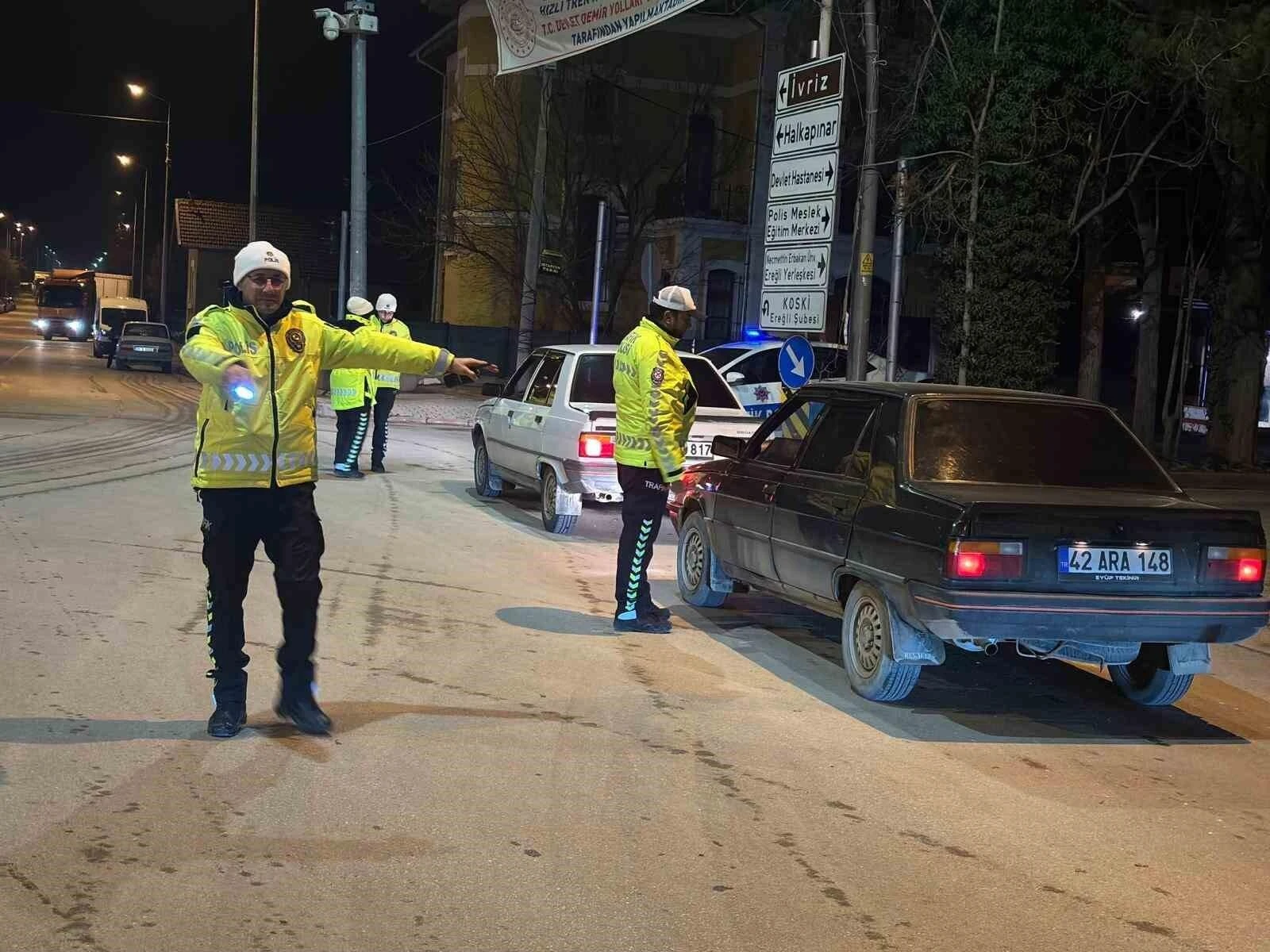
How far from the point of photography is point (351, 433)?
14984mm

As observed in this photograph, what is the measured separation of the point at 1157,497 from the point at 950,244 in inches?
682

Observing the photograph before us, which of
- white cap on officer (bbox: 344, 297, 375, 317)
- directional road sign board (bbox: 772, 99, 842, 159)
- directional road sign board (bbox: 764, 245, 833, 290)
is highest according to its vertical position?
directional road sign board (bbox: 772, 99, 842, 159)

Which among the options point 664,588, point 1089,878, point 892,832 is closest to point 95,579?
point 664,588

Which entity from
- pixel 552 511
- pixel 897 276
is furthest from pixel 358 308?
pixel 897 276

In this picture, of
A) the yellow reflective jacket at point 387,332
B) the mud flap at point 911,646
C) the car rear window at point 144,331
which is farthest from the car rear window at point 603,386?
the car rear window at point 144,331

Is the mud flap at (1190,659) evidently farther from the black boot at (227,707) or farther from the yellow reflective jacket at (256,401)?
the black boot at (227,707)

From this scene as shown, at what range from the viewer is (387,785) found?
17.1 feet

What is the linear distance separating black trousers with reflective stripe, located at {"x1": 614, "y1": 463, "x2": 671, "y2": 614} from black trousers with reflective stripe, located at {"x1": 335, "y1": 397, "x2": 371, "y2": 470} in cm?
699

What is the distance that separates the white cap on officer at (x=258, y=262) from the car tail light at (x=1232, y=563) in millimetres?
4182

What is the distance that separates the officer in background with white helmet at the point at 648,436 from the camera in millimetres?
8250

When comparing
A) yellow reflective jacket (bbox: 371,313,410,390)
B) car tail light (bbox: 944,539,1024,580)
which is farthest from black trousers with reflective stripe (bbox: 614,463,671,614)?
yellow reflective jacket (bbox: 371,313,410,390)

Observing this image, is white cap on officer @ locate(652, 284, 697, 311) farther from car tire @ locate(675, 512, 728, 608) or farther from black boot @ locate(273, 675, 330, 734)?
black boot @ locate(273, 675, 330, 734)

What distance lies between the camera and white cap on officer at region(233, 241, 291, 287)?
5.54m

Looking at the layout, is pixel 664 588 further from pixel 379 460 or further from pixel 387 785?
pixel 379 460
